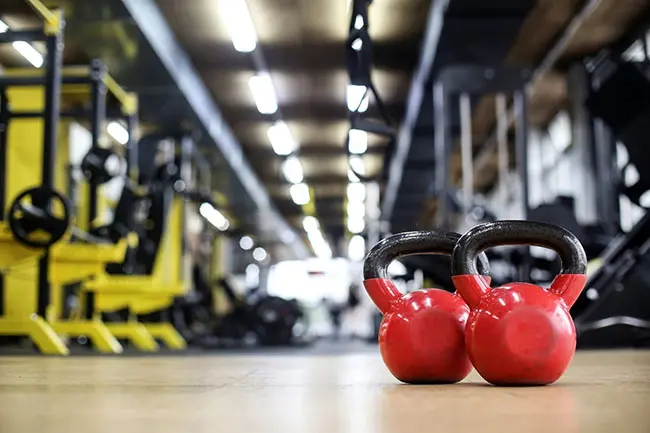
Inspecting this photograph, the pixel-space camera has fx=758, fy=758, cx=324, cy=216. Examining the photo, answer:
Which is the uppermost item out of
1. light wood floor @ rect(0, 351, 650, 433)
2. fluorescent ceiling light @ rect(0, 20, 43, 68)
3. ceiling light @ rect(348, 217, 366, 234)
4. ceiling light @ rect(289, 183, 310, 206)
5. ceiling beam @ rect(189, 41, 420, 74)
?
ceiling beam @ rect(189, 41, 420, 74)

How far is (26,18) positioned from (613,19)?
583 centimetres

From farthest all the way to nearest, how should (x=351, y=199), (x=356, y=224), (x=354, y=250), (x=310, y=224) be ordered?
(x=354, y=250)
(x=310, y=224)
(x=356, y=224)
(x=351, y=199)

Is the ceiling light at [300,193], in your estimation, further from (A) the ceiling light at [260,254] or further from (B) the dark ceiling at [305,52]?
(B) the dark ceiling at [305,52]

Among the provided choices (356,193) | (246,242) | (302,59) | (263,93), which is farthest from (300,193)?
(302,59)

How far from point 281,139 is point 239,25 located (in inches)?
182

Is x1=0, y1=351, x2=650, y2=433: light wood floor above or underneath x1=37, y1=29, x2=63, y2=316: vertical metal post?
underneath

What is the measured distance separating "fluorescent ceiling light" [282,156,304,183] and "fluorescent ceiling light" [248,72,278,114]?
2.89 meters

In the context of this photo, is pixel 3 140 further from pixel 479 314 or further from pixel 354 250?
pixel 354 250

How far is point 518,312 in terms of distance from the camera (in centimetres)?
134

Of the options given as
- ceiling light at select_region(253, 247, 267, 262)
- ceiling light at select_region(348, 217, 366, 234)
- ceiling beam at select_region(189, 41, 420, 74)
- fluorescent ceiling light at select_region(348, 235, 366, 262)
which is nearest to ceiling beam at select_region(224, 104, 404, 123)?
ceiling beam at select_region(189, 41, 420, 74)

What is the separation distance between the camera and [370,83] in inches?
106

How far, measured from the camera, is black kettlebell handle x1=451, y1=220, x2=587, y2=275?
139cm

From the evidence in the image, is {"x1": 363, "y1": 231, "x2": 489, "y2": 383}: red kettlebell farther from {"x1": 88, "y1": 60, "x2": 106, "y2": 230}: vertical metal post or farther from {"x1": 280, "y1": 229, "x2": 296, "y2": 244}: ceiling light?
{"x1": 280, "y1": 229, "x2": 296, "y2": 244}: ceiling light

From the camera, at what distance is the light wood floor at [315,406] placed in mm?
857
